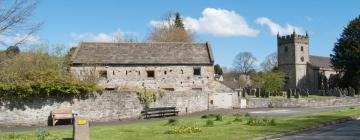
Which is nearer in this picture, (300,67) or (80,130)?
(80,130)

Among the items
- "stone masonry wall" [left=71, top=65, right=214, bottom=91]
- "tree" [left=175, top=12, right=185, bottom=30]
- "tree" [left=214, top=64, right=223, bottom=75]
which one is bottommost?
"stone masonry wall" [left=71, top=65, right=214, bottom=91]

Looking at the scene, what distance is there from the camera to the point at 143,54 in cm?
4666

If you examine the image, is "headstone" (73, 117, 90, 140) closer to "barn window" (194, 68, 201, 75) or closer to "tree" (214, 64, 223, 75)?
"barn window" (194, 68, 201, 75)

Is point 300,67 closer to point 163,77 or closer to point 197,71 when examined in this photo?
point 197,71

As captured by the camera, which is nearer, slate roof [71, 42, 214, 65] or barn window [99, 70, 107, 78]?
barn window [99, 70, 107, 78]

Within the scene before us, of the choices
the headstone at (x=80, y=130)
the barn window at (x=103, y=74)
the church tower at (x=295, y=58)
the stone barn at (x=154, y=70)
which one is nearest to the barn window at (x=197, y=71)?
the stone barn at (x=154, y=70)

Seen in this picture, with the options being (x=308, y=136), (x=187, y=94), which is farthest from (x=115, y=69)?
(x=308, y=136)

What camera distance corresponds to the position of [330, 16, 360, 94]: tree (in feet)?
274

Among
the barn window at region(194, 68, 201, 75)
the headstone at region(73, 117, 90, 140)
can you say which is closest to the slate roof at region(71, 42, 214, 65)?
the barn window at region(194, 68, 201, 75)

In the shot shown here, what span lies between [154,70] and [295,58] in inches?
2551

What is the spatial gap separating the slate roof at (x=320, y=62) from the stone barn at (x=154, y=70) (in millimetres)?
65579

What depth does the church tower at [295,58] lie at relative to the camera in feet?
340

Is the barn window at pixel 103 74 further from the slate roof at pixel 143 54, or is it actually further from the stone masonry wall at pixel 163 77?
the slate roof at pixel 143 54

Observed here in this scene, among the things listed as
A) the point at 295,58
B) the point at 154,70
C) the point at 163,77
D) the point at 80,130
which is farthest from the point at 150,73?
the point at 295,58
